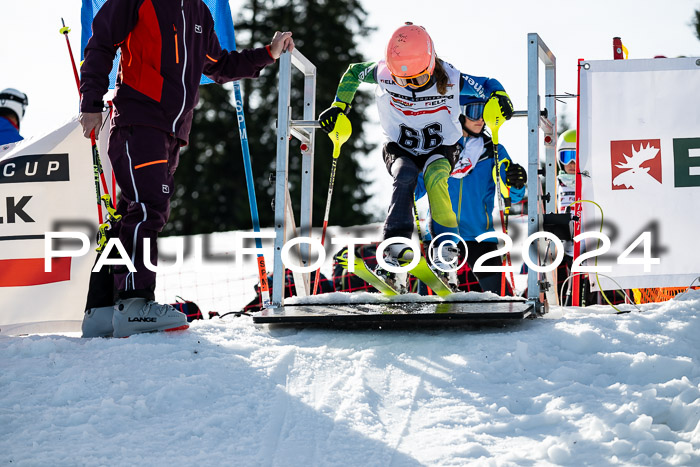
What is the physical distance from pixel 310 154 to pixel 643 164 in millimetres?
2378

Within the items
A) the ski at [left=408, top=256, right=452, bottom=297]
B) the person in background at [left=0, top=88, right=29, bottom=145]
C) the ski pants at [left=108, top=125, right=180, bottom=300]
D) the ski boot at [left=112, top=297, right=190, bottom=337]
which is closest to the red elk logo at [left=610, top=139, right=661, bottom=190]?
the ski at [left=408, top=256, right=452, bottom=297]

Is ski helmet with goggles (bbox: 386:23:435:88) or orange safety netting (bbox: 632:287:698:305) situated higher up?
ski helmet with goggles (bbox: 386:23:435:88)

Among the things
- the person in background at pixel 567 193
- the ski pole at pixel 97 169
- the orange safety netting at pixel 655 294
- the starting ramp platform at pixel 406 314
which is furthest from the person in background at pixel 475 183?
the ski pole at pixel 97 169

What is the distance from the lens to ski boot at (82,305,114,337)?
4598mm

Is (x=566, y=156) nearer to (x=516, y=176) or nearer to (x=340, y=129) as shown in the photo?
(x=516, y=176)

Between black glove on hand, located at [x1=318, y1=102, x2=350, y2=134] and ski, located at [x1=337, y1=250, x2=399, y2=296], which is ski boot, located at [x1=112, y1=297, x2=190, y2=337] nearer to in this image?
ski, located at [x1=337, y1=250, x2=399, y2=296]

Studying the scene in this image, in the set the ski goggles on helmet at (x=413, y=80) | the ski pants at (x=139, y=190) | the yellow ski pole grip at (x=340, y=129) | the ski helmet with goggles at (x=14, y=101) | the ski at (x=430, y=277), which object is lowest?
the ski at (x=430, y=277)

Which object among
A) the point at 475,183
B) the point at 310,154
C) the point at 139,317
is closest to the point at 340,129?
the point at 310,154

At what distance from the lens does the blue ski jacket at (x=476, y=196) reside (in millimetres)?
6945

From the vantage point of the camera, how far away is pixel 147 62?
14.3ft

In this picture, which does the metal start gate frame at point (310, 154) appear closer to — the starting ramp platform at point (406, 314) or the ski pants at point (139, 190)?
the starting ramp platform at point (406, 314)

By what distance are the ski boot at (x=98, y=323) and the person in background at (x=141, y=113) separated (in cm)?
12

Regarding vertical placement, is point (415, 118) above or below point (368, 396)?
above

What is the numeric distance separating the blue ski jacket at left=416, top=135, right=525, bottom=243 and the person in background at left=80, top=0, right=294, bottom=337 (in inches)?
124
